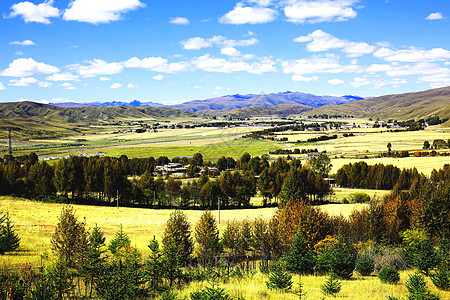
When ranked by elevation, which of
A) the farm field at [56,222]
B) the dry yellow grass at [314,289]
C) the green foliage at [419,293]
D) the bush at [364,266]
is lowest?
the farm field at [56,222]

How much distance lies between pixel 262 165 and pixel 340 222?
→ 79.9 meters

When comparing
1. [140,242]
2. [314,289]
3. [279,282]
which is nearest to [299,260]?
[314,289]

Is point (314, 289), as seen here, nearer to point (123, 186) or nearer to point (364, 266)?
point (364, 266)

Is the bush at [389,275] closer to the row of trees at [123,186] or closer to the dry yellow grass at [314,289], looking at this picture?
the dry yellow grass at [314,289]

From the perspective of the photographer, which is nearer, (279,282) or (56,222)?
(279,282)

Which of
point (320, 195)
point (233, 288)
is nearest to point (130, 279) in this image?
point (233, 288)

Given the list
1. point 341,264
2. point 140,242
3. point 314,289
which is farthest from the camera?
point 140,242

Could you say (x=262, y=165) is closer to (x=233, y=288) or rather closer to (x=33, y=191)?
(x=33, y=191)

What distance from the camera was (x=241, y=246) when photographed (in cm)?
3903

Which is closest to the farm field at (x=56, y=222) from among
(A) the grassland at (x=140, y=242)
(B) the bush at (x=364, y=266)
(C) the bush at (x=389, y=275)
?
(A) the grassland at (x=140, y=242)

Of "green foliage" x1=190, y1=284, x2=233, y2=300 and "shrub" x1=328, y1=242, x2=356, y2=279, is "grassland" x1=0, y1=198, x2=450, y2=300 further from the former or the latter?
"green foliage" x1=190, y1=284, x2=233, y2=300

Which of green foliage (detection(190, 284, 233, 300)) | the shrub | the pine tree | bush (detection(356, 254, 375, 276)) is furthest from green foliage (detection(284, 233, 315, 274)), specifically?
green foliage (detection(190, 284, 233, 300))

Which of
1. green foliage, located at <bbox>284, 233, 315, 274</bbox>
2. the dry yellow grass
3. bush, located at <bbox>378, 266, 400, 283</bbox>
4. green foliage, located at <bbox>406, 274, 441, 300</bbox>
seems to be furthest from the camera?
green foliage, located at <bbox>284, 233, 315, 274</bbox>

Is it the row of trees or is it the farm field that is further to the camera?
the row of trees
